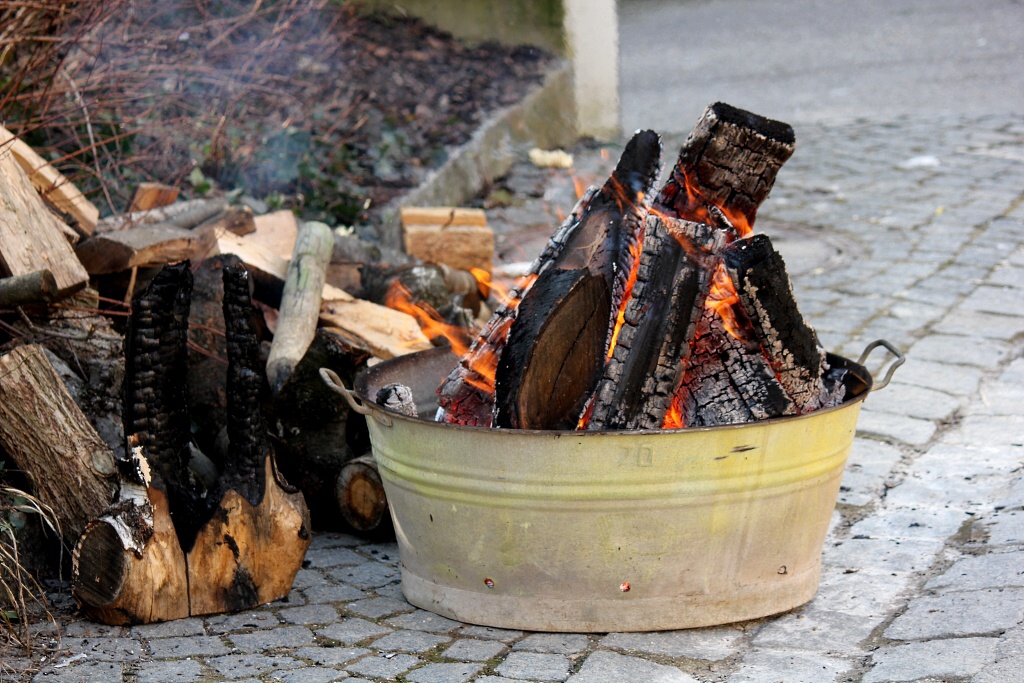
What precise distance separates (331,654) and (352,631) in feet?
0.49

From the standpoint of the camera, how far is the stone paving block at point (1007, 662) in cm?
229

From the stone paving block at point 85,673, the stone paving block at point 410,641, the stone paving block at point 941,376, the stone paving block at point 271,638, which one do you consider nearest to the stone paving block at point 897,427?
the stone paving block at point 941,376

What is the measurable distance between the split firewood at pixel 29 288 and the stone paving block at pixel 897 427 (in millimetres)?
2898

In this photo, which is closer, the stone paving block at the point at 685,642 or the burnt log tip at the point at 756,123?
the stone paving block at the point at 685,642

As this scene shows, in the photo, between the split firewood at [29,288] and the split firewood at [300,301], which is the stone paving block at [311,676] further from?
the split firewood at [29,288]

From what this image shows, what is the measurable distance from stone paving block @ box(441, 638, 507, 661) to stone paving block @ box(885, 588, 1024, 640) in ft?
3.22

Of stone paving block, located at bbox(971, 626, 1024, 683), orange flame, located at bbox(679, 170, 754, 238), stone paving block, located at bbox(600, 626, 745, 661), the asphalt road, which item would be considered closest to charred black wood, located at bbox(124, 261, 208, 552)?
stone paving block, located at bbox(600, 626, 745, 661)

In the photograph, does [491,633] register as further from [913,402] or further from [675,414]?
[913,402]

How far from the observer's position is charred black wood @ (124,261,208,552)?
8.98 feet

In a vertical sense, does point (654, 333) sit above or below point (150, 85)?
below

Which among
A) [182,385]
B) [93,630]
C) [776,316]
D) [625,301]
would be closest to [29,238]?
[182,385]

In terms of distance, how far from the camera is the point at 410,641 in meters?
2.72

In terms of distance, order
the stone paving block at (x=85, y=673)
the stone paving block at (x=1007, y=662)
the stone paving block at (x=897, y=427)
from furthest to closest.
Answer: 1. the stone paving block at (x=897, y=427)
2. the stone paving block at (x=85, y=673)
3. the stone paving block at (x=1007, y=662)

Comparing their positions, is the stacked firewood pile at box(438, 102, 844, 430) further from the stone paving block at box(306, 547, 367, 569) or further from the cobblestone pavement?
the stone paving block at box(306, 547, 367, 569)
